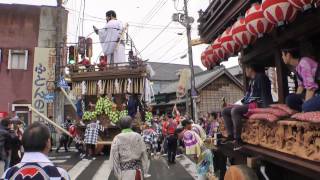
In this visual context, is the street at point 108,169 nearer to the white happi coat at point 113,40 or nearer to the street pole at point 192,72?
the white happi coat at point 113,40

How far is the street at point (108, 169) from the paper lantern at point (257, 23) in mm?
6772

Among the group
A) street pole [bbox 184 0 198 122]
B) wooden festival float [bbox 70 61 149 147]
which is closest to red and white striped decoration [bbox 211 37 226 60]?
wooden festival float [bbox 70 61 149 147]

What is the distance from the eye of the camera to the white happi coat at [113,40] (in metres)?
15.6

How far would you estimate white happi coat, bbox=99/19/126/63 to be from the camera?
51.2ft

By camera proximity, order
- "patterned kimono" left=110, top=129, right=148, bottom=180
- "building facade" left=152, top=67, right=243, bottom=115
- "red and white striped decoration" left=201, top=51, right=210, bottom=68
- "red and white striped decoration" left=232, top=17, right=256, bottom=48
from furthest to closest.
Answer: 1. "building facade" left=152, top=67, right=243, bottom=115
2. "red and white striped decoration" left=201, top=51, right=210, bottom=68
3. "patterned kimono" left=110, top=129, right=148, bottom=180
4. "red and white striped decoration" left=232, top=17, right=256, bottom=48

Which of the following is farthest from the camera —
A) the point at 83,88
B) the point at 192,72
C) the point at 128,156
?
the point at 192,72

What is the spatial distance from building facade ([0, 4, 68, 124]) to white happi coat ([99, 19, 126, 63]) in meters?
9.22

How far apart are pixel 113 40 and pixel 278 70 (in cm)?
1103

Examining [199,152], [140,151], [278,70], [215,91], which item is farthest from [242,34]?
[215,91]

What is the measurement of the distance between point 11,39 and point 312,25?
82.6ft

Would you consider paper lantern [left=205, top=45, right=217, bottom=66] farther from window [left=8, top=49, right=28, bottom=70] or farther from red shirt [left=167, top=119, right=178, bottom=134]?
window [left=8, top=49, right=28, bottom=70]

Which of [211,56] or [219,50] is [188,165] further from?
[219,50]

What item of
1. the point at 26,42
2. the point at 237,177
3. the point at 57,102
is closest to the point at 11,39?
the point at 26,42

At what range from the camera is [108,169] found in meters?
12.6
